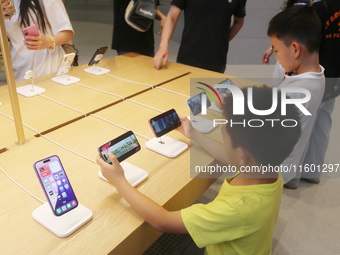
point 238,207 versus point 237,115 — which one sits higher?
point 237,115

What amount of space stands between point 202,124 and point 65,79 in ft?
2.98

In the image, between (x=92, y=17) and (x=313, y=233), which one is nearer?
(x=313, y=233)

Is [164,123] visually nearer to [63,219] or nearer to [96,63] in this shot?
[63,219]

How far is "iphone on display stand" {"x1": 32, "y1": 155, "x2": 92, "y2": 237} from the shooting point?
906mm

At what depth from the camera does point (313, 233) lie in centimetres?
198

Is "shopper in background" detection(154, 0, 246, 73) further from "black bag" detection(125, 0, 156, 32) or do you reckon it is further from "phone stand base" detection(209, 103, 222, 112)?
"phone stand base" detection(209, 103, 222, 112)

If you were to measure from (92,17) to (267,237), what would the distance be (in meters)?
7.62

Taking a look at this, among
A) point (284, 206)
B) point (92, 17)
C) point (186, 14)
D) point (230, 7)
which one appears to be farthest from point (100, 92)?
point (92, 17)

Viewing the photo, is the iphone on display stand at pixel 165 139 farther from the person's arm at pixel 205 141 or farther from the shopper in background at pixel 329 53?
the shopper in background at pixel 329 53

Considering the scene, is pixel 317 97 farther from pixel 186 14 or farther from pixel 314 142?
pixel 186 14

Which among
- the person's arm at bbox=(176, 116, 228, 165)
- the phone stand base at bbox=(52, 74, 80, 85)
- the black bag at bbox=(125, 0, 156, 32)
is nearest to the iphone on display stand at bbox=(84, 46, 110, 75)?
the phone stand base at bbox=(52, 74, 80, 85)

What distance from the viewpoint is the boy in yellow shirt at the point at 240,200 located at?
0.94 meters

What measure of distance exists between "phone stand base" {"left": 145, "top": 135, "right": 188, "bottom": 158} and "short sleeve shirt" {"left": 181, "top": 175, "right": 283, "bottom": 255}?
34 cm

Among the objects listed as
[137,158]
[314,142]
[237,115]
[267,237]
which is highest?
[237,115]
